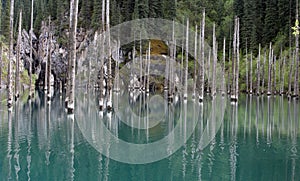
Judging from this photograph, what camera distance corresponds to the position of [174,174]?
940cm

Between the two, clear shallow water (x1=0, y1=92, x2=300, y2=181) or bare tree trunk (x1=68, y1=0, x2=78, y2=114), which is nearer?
clear shallow water (x1=0, y1=92, x2=300, y2=181)

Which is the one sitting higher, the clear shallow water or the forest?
the forest

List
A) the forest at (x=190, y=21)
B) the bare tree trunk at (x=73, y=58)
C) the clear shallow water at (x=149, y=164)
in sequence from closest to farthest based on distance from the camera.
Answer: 1. the clear shallow water at (x=149, y=164)
2. the bare tree trunk at (x=73, y=58)
3. the forest at (x=190, y=21)

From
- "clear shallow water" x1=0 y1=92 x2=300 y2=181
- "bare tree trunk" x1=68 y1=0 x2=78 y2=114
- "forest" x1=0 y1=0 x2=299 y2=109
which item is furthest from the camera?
"forest" x1=0 y1=0 x2=299 y2=109

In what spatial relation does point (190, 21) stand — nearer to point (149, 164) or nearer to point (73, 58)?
point (73, 58)

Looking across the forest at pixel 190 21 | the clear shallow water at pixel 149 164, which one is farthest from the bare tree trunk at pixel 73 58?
the forest at pixel 190 21

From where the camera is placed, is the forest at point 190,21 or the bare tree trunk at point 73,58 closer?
the bare tree trunk at point 73,58

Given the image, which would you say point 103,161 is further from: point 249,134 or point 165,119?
point 165,119

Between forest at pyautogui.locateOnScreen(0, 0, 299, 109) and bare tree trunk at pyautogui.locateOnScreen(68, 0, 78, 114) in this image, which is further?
forest at pyautogui.locateOnScreen(0, 0, 299, 109)

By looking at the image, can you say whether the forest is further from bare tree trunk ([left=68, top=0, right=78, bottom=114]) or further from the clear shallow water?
the clear shallow water

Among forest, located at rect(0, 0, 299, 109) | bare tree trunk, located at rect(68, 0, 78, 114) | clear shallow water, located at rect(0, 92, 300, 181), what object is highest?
forest, located at rect(0, 0, 299, 109)

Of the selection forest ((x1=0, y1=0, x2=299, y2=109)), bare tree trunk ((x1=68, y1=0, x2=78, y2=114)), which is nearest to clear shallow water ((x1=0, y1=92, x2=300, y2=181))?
bare tree trunk ((x1=68, y1=0, x2=78, y2=114))

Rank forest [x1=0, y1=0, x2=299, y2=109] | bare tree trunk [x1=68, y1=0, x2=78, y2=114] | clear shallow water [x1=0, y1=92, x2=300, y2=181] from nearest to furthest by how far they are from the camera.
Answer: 1. clear shallow water [x1=0, y1=92, x2=300, y2=181]
2. bare tree trunk [x1=68, y1=0, x2=78, y2=114]
3. forest [x1=0, y1=0, x2=299, y2=109]

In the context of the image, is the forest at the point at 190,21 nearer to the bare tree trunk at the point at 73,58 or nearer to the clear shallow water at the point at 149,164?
the bare tree trunk at the point at 73,58
